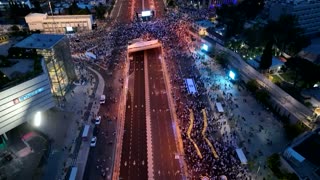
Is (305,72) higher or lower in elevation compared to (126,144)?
higher

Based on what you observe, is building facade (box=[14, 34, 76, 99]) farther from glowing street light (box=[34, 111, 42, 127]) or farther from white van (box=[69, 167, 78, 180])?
white van (box=[69, 167, 78, 180])

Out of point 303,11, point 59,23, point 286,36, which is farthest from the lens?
point 59,23

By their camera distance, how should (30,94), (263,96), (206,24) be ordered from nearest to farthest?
(30,94) < (263,96) < (206,24)

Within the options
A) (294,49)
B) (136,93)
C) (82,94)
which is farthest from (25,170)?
(294,49)

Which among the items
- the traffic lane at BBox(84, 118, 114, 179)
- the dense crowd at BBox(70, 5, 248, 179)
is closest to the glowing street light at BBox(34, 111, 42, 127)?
the traffic lane at BBox(84, 118, 114, 179)

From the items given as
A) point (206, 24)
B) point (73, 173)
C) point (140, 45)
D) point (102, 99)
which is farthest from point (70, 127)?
point (206, 24)

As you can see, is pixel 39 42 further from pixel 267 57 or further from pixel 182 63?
pixel 267 57

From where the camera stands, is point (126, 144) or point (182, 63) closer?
point (126, 144)
